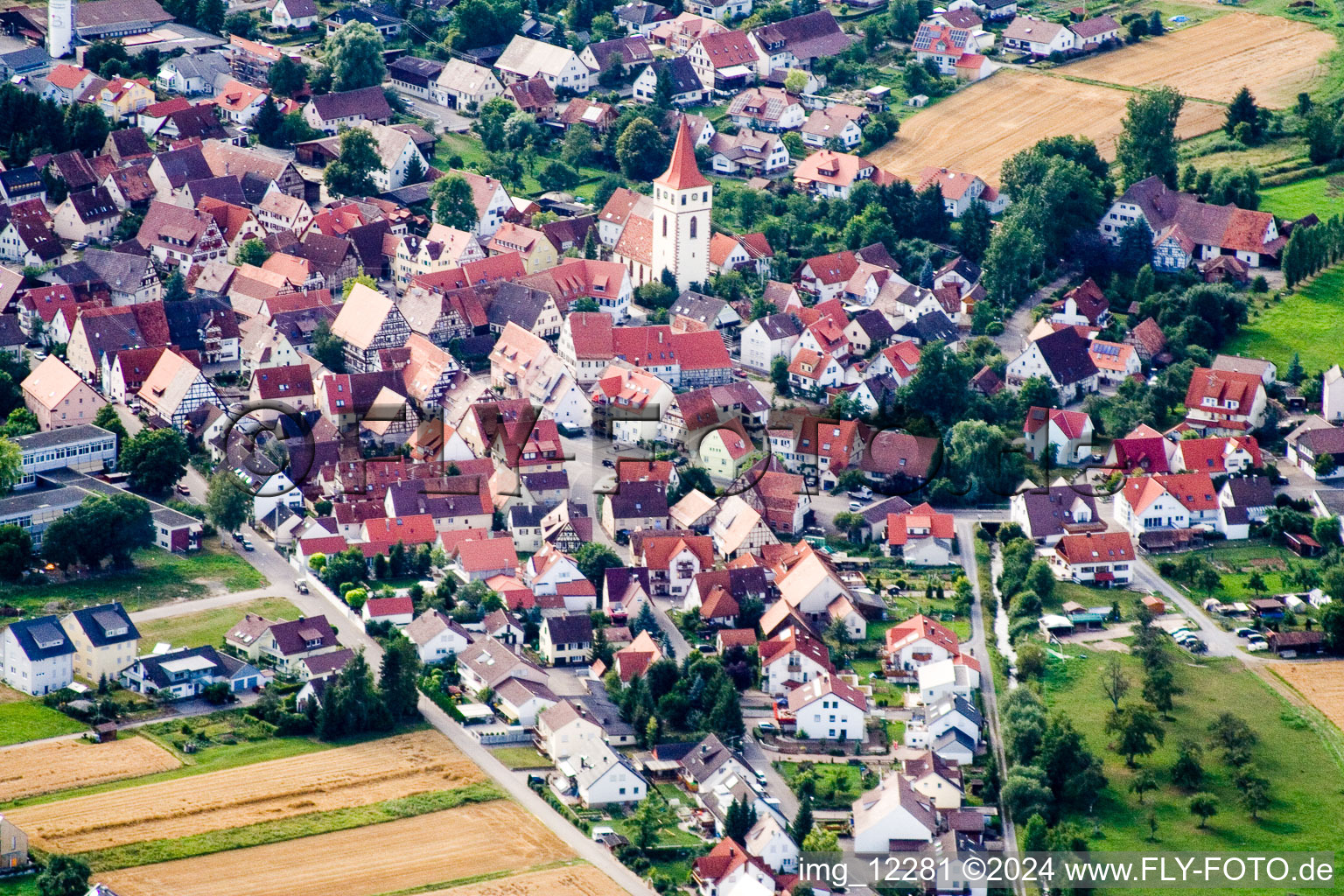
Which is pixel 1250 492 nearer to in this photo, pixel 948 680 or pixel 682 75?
pixel 948 680

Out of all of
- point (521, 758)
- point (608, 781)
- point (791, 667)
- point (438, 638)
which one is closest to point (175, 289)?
point (438, 638)

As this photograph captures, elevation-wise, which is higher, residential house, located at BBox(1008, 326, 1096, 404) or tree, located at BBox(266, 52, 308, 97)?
tree, located at BBox(266, 52, 308, 97)

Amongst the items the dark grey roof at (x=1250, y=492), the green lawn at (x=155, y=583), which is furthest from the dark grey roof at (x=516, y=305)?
the dark grey roof at (x=1250, y=492)

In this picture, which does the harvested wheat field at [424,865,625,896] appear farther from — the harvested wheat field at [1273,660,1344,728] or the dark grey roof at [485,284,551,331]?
the dark grey roof at [485,284,551,331]

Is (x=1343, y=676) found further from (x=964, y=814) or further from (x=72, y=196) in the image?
(x=72, y=196)

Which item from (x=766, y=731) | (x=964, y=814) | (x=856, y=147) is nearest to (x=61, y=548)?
(x=766, y=731)

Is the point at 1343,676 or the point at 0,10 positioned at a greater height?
the point at 0,10

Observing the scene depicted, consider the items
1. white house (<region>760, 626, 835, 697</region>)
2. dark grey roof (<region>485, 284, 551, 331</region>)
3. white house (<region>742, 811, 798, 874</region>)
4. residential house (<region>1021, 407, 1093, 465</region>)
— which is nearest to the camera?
white house (<region>742, 811, 798, 874</region>)

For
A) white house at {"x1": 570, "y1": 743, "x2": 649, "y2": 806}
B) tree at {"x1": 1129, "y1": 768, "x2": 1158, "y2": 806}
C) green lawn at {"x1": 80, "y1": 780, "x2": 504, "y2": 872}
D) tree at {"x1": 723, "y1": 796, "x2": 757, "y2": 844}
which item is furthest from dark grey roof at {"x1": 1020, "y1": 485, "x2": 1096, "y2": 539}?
green lawn at {"x1": 80, "y1": 780, "x2": 504, "y2": 872}

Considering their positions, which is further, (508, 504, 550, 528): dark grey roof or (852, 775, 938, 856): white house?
(508, 504, 550, 528): dark grey roof
